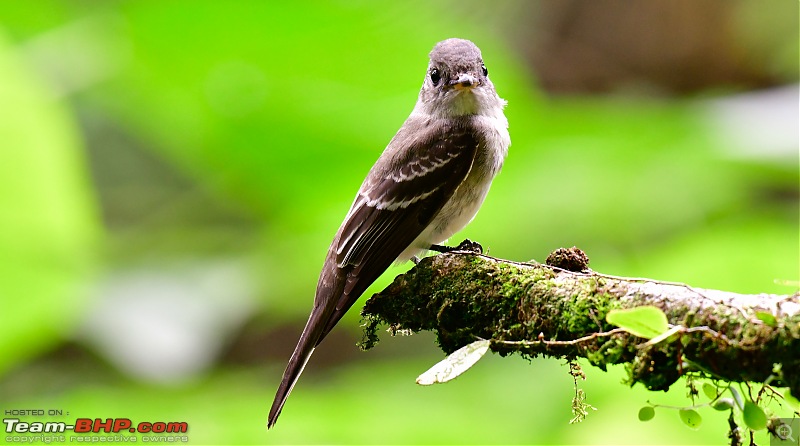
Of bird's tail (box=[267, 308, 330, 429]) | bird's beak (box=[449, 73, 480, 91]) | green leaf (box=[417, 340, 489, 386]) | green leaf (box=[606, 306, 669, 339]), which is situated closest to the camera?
green leaf (box=[606, 306, 669, 339])

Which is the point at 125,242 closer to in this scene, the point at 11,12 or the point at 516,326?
the point at 11,12

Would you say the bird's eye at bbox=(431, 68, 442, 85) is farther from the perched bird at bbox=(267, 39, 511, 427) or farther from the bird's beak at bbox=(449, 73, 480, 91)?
the bird's beak at bbox=(449, 73, 480, 91)

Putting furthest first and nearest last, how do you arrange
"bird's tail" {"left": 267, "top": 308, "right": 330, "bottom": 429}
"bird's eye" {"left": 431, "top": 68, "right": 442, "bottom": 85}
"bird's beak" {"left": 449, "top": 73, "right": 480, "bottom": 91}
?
"bird's eye" {"left": 431, "top": 68, "right": 442, "bottom": 85}, "bird's beak" {"left": 449, "top": 73, "right": 480, "bottom": 91}, "bird's tail" {"left": 267, "top": 308, "right": 330, "bottom": 429}

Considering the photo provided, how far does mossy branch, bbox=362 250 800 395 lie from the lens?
1.89m

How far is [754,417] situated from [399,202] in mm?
1695

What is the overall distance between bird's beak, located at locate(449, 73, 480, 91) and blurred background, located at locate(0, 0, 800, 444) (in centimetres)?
78

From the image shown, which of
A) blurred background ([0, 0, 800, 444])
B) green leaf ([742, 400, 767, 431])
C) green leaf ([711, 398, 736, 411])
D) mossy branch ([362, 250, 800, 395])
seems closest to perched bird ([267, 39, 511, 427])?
mossy branch ([362, 250, 800, 395])

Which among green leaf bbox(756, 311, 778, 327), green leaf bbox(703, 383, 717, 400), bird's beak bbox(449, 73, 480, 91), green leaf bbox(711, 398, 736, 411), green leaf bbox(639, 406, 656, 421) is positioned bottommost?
green leaf bbox(639, 406, 656, 421)

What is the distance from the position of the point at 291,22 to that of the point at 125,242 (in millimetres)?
1507

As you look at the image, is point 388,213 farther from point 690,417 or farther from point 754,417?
point 754,417

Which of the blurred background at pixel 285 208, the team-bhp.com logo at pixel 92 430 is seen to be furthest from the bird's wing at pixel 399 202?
the team-bhp.com logo at pixel 92 430

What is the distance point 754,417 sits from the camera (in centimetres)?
195

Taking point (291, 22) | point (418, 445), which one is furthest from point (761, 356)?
point (291, 22)

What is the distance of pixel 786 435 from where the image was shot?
216cm
